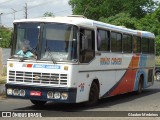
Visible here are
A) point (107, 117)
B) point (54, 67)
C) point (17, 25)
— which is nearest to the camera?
point (107, 117)

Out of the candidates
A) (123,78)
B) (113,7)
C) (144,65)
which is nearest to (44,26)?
(123,78)

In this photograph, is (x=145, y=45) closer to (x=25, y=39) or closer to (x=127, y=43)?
(x=127, y=43)

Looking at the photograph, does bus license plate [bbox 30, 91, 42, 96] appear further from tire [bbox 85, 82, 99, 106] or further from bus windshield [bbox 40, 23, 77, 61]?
tire [bbox 85, 82, 99, 106]

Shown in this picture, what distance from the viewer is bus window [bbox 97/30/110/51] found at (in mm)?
16312

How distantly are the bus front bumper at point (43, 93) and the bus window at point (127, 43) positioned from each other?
5781 mm

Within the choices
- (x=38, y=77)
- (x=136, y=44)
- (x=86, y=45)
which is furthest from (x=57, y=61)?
(x=136, y=44)

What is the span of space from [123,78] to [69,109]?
471 centimetres

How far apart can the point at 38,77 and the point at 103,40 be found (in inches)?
134

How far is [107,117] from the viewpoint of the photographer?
1317 centimetres

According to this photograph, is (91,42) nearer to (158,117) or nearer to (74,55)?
(74,55)

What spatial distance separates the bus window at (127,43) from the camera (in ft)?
63.6

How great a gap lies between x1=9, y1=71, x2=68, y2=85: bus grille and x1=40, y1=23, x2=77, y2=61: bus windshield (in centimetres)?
52

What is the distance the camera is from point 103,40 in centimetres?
1678

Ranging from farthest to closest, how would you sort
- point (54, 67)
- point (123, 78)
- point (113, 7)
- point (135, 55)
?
point (113, 7) → point (135, 55) → point (123, 78) → point (54, 67)
